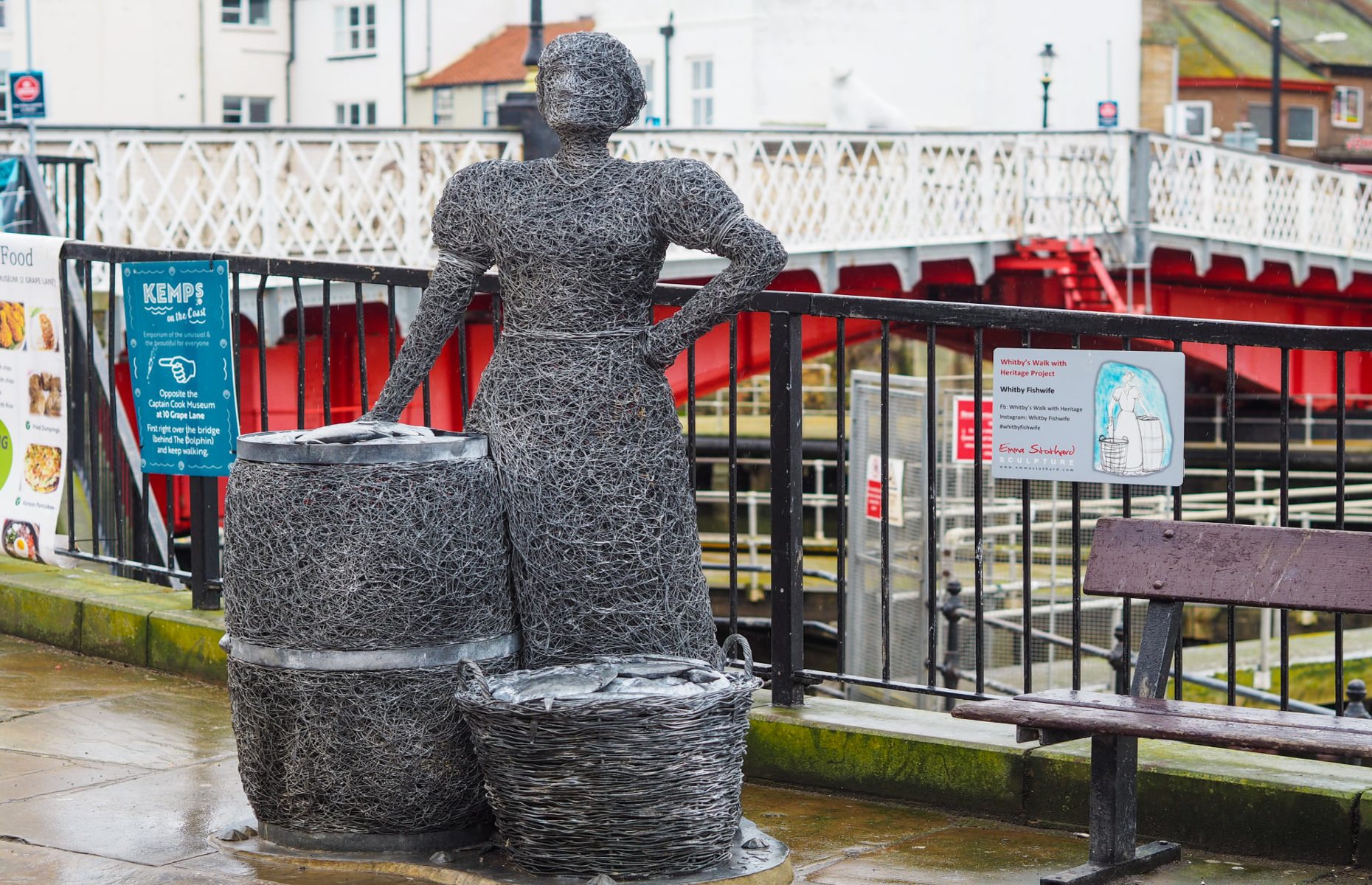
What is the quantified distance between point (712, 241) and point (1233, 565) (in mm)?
1335

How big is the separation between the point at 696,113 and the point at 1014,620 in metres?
27.6

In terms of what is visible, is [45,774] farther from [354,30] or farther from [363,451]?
[354,30]

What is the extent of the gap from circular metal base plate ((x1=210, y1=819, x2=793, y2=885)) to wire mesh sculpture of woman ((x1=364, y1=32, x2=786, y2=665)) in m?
0.45

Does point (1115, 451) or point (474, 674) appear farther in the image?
point (1115, 451)

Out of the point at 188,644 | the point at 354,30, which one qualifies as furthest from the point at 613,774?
the point at 354,30

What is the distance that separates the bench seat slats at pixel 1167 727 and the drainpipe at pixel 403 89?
44492 millimetres

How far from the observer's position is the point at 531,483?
4230 millimetres

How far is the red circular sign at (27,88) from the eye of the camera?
17.3 m

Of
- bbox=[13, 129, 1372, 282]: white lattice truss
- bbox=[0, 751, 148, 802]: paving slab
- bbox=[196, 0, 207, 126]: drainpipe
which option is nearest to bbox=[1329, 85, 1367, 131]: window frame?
bbox=[13, 129, 1372, 282]: white lattice truss

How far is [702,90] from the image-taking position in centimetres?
4144

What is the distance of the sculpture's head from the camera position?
425 cm

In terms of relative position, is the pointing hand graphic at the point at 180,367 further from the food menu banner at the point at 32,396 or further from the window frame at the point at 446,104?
the window frame at the point at 446,104

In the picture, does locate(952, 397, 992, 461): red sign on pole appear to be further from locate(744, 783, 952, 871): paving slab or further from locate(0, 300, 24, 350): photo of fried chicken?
locate(744, 783, 952, 871): paving slab

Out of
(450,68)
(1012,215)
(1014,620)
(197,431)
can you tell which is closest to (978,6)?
(450,68)
